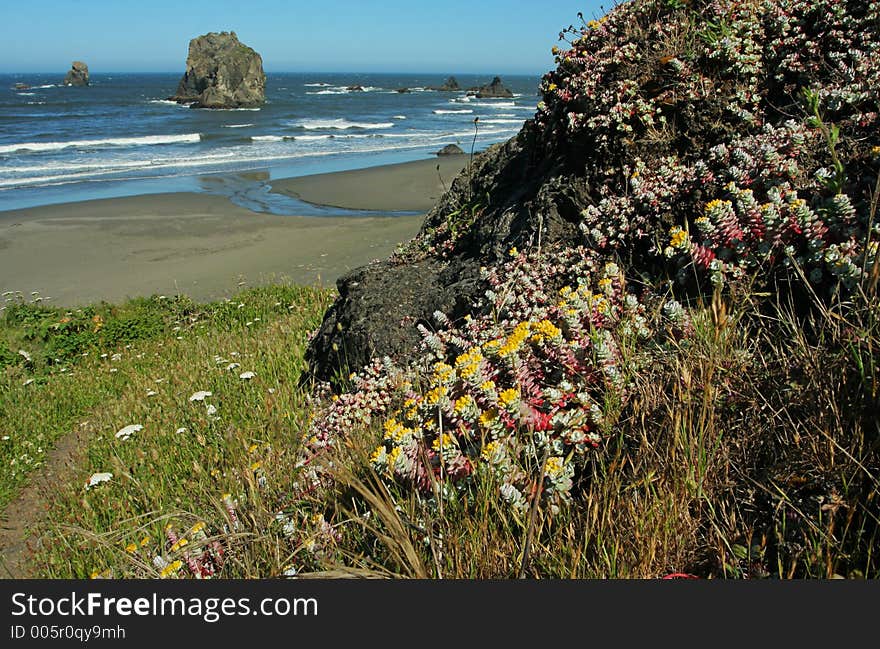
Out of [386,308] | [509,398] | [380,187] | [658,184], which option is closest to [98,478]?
[386,308]

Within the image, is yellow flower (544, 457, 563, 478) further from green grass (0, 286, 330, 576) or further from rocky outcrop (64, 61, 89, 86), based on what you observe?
rocky outcrop (64, 61, 89, 86)

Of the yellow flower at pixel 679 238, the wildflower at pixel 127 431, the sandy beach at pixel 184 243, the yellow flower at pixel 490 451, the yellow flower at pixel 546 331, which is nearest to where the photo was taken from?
the yellow flower at pixel 490 451

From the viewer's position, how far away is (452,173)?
82.3 ft

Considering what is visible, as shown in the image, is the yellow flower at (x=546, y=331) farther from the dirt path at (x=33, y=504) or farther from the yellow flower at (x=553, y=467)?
the dirt path at (x=33, y=504)

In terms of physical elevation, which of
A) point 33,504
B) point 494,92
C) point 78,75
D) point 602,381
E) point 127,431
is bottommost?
point 33,504

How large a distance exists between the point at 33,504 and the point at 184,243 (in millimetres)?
13137

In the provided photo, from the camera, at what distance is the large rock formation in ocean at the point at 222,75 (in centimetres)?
7756

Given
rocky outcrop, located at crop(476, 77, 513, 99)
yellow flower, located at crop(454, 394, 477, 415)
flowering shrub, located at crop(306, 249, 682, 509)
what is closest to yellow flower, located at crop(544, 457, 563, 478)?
flowering shrub, located at crop(306, 249, 682, 509)

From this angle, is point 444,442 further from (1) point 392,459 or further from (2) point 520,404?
(2) point 520,404

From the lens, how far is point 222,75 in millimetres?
79375

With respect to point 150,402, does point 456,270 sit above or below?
above

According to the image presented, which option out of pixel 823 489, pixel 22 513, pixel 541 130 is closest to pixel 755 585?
pixel 823 489

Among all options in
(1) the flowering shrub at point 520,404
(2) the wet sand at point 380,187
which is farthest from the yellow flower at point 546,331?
(2) the wet sand at point 380,187

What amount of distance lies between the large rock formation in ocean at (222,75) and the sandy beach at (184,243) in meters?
59.3
